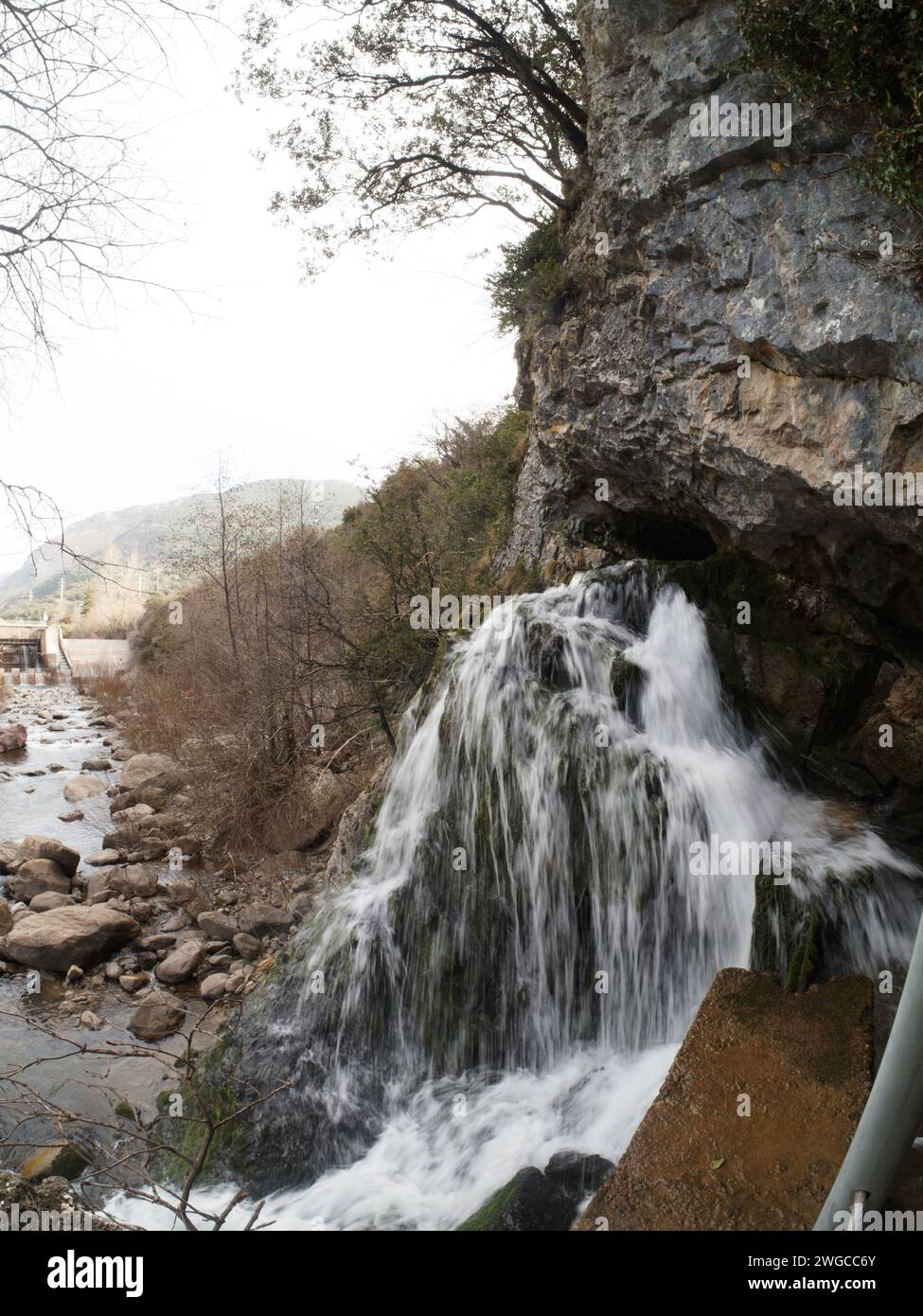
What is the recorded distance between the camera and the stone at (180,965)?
8086mm

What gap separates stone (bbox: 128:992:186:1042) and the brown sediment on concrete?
5.07 metres

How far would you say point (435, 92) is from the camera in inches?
440

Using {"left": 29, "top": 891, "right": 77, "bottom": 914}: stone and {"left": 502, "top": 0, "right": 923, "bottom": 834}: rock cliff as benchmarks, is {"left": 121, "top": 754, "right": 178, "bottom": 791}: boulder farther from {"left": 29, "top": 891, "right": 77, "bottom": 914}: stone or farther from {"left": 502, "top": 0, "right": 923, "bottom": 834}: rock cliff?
{"left": 502, "top": 0, "right": 923, "bottom": 834}: rock cliff

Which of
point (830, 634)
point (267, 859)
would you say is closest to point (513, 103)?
point (830, 634)

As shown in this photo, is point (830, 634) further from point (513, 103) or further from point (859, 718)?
point (513, 103)

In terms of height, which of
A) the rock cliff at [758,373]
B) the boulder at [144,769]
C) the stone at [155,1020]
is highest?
the rock cliff at [758,373]

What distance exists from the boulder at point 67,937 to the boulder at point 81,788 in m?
6.24

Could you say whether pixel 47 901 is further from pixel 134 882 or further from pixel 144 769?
pixel 144 769

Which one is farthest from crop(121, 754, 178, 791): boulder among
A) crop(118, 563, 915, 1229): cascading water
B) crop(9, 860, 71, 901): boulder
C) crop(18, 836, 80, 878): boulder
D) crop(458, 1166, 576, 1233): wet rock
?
crop(458, 1166, 576, 1233): wet rock

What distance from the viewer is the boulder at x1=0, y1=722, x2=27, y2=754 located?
19016 millimetres

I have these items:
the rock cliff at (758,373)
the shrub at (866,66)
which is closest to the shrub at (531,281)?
the rock cliff at (758,373)

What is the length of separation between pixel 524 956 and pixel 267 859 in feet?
18.5

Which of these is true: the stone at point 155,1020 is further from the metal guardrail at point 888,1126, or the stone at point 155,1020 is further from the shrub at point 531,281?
the shrub at point 531,281

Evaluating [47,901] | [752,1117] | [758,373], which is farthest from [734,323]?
[47,901]
